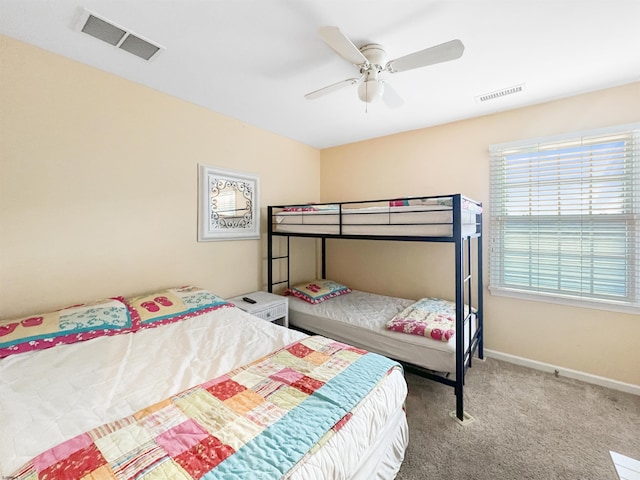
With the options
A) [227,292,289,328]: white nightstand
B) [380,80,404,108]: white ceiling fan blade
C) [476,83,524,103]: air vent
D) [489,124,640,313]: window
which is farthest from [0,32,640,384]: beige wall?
[380,80,404,108]: white ceiling fan blade

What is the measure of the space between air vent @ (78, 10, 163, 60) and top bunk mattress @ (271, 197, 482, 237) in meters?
1.71

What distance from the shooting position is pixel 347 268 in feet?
12.5

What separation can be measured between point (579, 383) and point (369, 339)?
→ 1836 mm

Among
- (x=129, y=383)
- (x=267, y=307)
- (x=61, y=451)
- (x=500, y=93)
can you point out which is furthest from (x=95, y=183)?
(x=500, y=93)

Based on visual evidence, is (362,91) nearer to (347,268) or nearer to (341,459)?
(341,459)

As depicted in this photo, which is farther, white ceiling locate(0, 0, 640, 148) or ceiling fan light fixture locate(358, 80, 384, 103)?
ceiling fan light fixture locate(358, 80, 384, 103)

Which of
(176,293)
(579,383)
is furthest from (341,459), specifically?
(579,383)

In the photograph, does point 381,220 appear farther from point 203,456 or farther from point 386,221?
point 203,456

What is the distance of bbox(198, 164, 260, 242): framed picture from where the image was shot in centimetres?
267

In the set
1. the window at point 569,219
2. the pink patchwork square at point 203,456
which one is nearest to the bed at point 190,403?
the pink patchwork square at point 203,456

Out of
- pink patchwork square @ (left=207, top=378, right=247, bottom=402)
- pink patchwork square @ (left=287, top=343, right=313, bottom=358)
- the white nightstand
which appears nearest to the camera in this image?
pink patchwork square @ (left=207, top=378, right=247, bottom=402)

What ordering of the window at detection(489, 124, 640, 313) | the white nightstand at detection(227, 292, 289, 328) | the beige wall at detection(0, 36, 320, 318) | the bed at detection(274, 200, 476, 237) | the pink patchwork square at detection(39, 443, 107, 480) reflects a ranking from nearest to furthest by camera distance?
the pink patchwork square at detection(39, 443, 107, 480)
the beige wall at detection(0, 36, 320, 318)
the bed at detection(274, 200, 476, 237)
the window at detection(489, 124, 640, 313)
the white nightstand at detection(227, 292, 289, 328)

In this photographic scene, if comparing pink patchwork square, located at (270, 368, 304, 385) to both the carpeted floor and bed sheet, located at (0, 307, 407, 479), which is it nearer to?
bed sheet, located at (0, 307, 407, 479)

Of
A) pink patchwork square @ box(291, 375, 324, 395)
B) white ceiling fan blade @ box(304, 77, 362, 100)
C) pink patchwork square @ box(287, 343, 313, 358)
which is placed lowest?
pink patchwork square @ box(291, 375, 324, 395)
